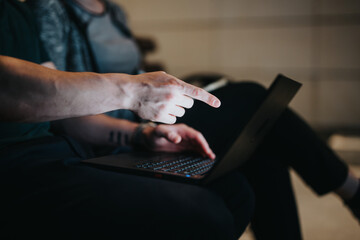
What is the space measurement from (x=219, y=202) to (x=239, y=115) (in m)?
0.42

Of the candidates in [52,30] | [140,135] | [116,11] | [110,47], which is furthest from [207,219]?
[116,11]

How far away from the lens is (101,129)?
1.00 metres

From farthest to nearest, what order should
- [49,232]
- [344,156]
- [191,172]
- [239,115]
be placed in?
[344,156] → [239,115] → [191,172] → [49,232]

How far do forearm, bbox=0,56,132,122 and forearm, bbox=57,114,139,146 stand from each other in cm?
41

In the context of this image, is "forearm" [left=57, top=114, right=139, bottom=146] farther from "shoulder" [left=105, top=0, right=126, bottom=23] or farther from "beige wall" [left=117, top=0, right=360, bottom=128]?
"beige wall" [left=117, top=0, right=360, bottom=128]

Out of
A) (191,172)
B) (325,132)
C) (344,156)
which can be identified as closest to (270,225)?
(191,172)

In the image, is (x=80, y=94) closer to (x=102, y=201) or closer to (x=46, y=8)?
(x=102, y=201)

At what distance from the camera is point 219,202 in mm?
570

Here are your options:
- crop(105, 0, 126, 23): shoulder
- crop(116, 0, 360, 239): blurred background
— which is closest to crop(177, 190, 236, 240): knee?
crop(105, 0, 126, 23): shoulder

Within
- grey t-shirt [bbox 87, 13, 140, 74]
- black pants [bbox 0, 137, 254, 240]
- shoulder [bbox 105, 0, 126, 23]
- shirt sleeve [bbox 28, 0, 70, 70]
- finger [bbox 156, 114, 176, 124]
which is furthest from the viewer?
shoulder [bbox 105, 0, 126, 23]

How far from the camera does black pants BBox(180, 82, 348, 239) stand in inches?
36.9

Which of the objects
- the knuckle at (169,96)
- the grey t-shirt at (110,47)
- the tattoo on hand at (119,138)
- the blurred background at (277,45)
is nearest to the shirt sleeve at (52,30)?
the grey t-shirt at (110,47)

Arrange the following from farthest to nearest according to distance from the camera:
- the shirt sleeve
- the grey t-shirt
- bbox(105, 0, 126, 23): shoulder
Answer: bbox(105, 0, 126, 23): shoulder → the grey t-shirt → the shirt sleeve

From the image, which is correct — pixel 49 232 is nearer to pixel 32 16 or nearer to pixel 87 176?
pixel 87 176
